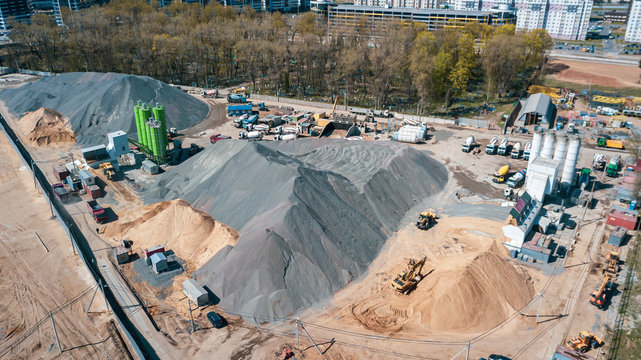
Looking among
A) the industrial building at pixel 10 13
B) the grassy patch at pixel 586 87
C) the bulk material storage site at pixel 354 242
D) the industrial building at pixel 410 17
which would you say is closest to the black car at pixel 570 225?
the bulk material storage site at pixel 354 242

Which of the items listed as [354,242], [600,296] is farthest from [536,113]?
[354,242]

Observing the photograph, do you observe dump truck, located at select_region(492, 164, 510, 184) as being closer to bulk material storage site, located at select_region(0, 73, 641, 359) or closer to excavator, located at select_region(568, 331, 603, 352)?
bulk material storage site, located at select_region(0, 73, 641, 359)

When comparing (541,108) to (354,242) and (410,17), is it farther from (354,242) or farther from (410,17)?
(410,17)

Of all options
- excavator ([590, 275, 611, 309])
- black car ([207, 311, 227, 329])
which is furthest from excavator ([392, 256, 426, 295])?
black car ([207, 311, 227, 329])

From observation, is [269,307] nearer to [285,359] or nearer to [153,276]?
[285,359]

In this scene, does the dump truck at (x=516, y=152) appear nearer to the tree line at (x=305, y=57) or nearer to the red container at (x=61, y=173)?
the tree line at (x=305, y=57)

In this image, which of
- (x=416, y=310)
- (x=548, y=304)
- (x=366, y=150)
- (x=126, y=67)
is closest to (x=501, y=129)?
(x=366, y=150)

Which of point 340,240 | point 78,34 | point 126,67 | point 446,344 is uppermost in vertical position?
point 78,34
